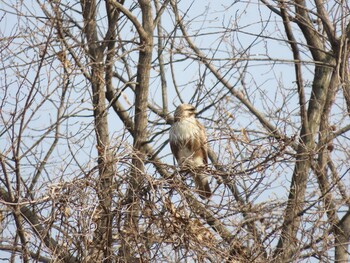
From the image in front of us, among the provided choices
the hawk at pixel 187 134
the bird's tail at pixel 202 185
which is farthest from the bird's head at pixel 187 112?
the bird's tail at pixel 202 185

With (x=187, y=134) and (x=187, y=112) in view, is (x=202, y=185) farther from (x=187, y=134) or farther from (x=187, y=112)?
(x=187, y=112)

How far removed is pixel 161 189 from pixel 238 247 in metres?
0.81

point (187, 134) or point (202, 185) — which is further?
point (187, 134)

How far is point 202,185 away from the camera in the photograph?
19.6ft

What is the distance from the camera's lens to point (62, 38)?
7.22 metres

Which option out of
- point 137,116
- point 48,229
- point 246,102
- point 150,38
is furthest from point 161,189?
point 246,102

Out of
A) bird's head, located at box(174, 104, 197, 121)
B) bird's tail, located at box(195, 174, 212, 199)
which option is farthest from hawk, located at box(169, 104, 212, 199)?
bird's tail, located at box(195, 174, 212, 199)

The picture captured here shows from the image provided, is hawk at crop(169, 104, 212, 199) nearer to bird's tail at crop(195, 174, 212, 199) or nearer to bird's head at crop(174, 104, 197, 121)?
bird's head at crop(174, 104, 197, 121)

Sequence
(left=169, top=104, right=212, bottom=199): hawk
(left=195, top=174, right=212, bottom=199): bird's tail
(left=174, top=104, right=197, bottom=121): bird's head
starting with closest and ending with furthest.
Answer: (left=195, top=174, right=212, bottom=199): bird's tail, (left=169, top=104, right=212, bottom=199): hawk, (left=174, top=104, right=197, bottom=121): bird's head

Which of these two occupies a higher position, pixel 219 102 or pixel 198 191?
pixel 219 102

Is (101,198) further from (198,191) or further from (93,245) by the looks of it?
(198,191)

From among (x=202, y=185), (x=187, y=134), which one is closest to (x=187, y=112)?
(x=187, y=134)

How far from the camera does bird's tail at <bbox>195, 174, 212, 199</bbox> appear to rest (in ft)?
18.7

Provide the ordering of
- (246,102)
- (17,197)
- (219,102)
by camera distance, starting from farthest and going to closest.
→ (246,102) → (219,102) → (17,197)
